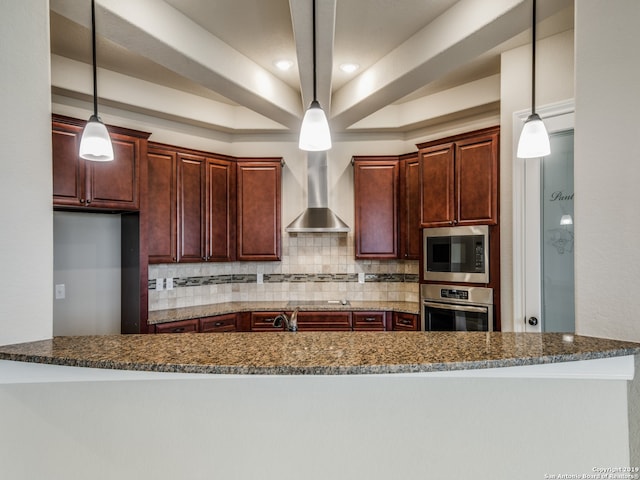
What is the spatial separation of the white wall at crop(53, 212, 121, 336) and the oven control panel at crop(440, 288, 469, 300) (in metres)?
2.88

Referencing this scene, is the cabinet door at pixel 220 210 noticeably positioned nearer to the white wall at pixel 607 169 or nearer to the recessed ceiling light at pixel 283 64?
the recessed ceiling light at pixel 283 64

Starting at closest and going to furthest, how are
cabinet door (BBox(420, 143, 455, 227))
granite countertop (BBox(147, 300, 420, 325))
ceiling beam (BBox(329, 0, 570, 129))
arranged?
ceiling beam (BBox(329, 0, 570, 129)) < cabinet door (BBox(420, 143, 455, 227)) < granite countertop (BBox(147, 300, 420, 325))

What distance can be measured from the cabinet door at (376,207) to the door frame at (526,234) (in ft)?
4.36

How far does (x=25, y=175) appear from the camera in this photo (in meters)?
1.45

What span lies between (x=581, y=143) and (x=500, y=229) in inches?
57.5

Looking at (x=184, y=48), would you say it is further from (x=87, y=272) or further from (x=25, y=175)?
(x=87, y=272)

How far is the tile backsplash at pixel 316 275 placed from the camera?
4.15 m

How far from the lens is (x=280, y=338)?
1.54 m

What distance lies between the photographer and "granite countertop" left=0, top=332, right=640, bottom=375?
3.82 ft

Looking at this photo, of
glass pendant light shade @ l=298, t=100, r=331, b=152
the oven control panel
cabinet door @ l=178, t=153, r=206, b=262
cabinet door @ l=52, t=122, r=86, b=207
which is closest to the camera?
glass pendant light shade @ l=298, t=100, r=331, b=152

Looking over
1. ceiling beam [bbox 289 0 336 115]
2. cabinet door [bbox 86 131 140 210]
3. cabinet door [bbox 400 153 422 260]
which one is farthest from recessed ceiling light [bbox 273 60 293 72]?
cabinet door [bbox 400 153 422 260]

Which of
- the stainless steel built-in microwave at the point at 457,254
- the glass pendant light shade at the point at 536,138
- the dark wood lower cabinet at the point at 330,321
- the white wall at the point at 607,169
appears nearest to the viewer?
the white wall at the point at 607,169

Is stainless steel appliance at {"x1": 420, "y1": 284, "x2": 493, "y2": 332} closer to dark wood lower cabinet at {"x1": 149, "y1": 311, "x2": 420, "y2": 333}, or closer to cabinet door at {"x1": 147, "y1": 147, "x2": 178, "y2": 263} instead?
dark wood lower cabinet at {"x1": 149, "y1": 311, "x2": 420, "y2": 333}

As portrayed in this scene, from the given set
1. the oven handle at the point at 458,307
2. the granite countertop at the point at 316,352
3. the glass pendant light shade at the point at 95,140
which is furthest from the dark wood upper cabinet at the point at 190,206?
the oven handle at the point at 458,307
